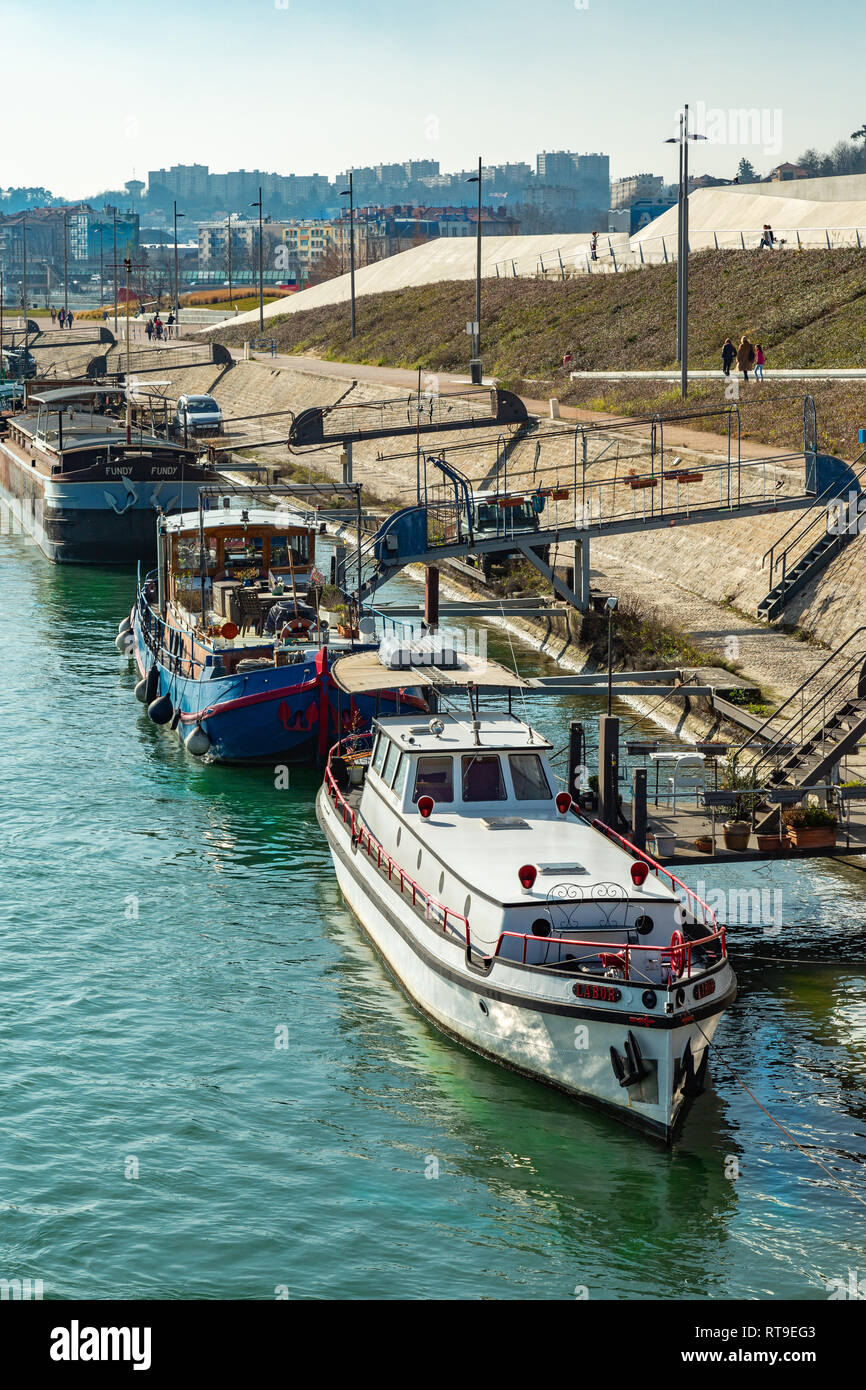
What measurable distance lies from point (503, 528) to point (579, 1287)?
30517 mm

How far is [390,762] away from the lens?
2498cm

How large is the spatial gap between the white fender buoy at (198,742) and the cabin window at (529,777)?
12377 mm

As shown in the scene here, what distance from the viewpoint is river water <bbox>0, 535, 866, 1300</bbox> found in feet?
53.1

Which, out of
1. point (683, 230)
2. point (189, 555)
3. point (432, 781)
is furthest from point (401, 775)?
point (683, 230)

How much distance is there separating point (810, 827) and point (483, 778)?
16.1 ft

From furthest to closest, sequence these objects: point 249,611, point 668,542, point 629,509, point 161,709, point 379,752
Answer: point 629,509 < point 668,542 < point 249,611 < point 161,709 < point 379,752

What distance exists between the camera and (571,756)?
26234 millimetres

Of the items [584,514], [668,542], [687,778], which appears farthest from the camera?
[668,542]

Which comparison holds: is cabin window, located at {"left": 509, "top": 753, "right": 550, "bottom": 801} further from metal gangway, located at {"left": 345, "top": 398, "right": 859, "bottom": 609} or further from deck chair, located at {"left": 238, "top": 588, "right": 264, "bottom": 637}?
metal gangway, located at {"left": 345, "top": 398, "right": 859, "bottom": 609}

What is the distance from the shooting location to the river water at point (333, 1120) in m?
16.2

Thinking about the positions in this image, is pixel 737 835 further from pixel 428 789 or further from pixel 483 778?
pixel 428 789

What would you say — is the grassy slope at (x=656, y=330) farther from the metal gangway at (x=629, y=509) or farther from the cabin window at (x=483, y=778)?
the cabin window at (x=483, y=778)
